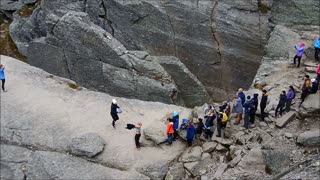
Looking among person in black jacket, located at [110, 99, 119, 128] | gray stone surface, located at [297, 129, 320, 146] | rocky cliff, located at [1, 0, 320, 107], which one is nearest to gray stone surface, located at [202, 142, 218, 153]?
gray stone surface, located at [297, 129, 320, 146]

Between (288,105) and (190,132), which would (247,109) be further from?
(190,132)

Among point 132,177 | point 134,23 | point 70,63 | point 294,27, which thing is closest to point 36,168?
point 132,177

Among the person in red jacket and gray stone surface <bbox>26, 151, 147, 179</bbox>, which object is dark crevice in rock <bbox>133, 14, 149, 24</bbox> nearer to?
the person in red jacket

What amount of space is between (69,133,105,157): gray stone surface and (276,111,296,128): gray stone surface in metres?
11.1

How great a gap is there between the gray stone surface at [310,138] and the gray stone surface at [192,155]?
602cm

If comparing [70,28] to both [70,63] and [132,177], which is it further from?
[132,177]

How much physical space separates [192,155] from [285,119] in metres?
5.93

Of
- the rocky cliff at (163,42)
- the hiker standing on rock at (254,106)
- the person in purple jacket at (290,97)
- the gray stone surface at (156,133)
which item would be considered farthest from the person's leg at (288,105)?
the rocky cliff at (163,42)

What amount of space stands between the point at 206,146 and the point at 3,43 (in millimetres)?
27451

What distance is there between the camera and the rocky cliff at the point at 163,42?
39562 millimetres

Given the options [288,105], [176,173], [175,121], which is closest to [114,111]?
[175,121]

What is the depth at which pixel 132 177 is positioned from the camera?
30.0 meters

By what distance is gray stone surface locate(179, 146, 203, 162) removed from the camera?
98.3 feet

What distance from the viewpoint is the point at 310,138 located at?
26891 millimetres
